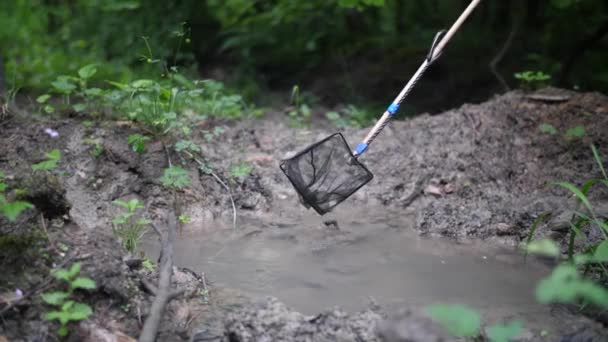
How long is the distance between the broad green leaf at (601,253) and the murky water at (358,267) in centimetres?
40

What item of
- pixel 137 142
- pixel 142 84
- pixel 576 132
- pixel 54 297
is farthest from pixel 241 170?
pixel 576 132

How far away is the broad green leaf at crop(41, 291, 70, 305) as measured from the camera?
107 inches

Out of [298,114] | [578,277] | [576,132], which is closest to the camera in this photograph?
[578,277]

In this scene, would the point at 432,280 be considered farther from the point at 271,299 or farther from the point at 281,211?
the point at 281,211

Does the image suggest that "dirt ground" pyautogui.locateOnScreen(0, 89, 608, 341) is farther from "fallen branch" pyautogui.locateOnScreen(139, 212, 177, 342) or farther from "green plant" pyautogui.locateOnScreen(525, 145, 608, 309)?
"green plant" pyautogui.locateOnScreen(525, 145, 608, 309)

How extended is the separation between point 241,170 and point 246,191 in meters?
0.19

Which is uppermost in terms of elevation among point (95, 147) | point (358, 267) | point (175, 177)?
point (95, 147)

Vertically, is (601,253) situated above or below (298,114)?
below

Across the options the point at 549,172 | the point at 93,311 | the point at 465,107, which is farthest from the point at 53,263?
the point at 465,107

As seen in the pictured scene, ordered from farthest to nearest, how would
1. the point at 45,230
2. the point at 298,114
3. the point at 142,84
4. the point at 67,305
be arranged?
the point at 298,114 → the point at 142,84 → the point at 45,230 → the point at 67,305

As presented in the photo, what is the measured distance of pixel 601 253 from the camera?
3.25 m

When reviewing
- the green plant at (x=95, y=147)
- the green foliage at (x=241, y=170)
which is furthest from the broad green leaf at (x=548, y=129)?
the green plant at (x=95, y=147)

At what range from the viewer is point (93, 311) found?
9.76 ft

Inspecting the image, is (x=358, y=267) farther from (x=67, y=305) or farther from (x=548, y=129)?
(x=548, y=129)
